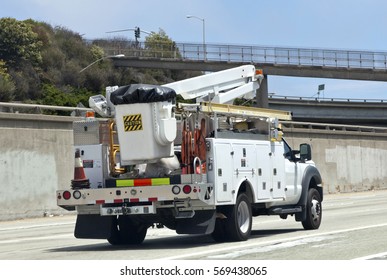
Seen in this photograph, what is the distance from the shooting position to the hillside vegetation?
76.1 metres

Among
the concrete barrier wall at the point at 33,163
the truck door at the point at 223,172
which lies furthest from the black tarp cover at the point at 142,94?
the concrete barrier wall at the point at 33,163

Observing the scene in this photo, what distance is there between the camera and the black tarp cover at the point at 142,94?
15328 millimetres

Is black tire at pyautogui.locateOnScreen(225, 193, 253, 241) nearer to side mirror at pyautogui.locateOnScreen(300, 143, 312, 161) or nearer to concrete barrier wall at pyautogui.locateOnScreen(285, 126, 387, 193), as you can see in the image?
side mirror at pyautogui.locateOnScreen(300, 143, 312, 161)

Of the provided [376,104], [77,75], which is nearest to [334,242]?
[77,75]

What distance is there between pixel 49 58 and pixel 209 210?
75.5m

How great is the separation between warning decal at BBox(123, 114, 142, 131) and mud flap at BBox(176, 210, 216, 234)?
1.94 metres

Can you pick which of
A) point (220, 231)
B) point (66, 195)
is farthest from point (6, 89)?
point (220, 231)

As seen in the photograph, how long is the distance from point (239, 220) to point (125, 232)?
2314 mm

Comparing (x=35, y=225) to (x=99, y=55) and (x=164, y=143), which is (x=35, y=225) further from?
(x=99, y=55)

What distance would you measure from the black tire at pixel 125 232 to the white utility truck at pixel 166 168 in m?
0.02

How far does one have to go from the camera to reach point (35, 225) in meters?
26.4

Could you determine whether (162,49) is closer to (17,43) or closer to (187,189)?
(17,43)

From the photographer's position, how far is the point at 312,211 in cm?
1938

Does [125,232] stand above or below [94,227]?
below
